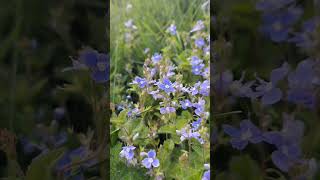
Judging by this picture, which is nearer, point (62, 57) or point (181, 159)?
point (62, 57)

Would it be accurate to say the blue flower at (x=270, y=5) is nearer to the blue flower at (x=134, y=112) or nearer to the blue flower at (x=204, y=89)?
the blue flower at (x=204, y=89)

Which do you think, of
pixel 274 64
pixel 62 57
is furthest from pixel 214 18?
pixel 62 57

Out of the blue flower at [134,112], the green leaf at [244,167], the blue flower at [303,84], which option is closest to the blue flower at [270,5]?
the blue flower at [303,84]

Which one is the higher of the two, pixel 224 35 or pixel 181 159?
pixel 224 35

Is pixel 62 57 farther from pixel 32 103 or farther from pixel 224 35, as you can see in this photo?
pixel 224 35

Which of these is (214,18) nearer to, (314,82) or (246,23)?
(246,23)

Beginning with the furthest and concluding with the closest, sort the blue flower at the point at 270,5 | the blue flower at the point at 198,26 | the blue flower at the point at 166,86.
Answer: the blue flower at the point at 198,26
the blue flower at the point at 166,86
the blue flower at the point at 270,5

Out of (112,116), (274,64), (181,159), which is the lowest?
(181,159)
